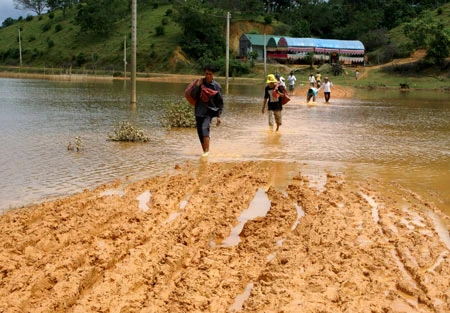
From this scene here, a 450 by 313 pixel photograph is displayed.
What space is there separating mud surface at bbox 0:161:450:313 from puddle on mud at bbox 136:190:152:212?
0.05 feet

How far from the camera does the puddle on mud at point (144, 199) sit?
6797 millimetres

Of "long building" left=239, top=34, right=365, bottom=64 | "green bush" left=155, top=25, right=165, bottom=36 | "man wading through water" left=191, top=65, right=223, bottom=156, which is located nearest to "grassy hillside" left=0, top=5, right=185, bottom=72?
"green bush" left=155, top=25, right=165, bottom=36

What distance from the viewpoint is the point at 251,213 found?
677 centimetres

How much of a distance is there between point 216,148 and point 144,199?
4.78 meters

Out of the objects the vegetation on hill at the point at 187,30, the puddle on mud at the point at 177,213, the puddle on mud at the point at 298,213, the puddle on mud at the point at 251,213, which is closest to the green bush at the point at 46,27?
the vegetation on hill at the point at 187,30

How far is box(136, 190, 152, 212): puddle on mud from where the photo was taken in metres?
6.80

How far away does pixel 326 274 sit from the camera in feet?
15.4

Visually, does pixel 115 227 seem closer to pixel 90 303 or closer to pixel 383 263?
pixel 90 303

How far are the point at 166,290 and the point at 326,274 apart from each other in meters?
1.33

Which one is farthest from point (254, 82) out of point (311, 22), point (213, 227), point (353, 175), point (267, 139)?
point (213, 227)

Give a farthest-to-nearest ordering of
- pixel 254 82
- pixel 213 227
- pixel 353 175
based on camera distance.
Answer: pixel 254 82, pixel 353 175, pixel 213 227

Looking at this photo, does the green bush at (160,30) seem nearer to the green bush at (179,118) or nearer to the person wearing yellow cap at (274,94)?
the green bush at (179,118)

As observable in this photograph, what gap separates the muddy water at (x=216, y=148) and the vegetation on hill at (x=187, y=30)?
143ft

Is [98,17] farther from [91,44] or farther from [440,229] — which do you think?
[440,229]
